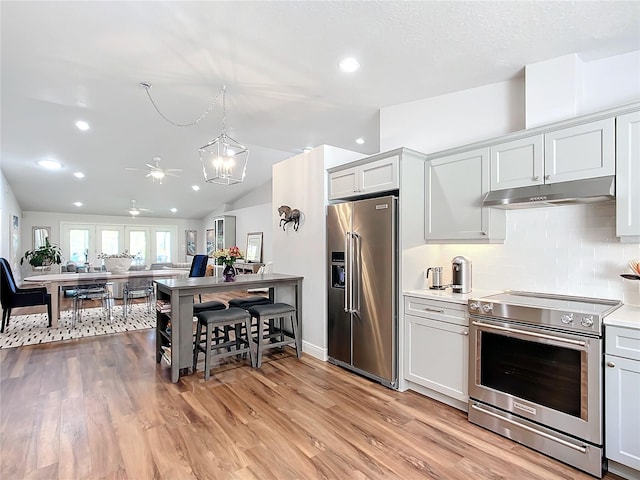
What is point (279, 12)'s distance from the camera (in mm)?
2305

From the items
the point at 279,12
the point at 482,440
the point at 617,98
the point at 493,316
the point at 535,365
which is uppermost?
the point at 279,12

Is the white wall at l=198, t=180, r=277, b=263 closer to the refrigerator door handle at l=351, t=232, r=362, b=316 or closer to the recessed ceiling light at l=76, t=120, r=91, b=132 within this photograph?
the recessed ceiling light at l=76, t=120, r=91, b=132

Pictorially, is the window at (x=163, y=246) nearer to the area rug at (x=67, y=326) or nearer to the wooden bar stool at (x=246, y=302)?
the area rug at (x=67, y=326)

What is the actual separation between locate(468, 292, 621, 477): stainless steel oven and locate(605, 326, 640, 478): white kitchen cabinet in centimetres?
4

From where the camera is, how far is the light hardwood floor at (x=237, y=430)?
6.56ft

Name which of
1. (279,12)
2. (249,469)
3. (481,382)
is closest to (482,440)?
(481,382)

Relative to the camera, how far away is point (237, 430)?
7.92ft

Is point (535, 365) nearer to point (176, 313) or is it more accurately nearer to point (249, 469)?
point (249, 469)

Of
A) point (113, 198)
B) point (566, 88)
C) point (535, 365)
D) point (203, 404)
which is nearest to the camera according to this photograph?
point (535, 365)

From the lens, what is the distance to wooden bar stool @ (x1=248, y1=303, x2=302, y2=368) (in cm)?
366

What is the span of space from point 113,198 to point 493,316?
36.5ft

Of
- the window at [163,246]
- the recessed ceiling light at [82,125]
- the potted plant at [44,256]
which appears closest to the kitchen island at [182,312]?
the recessed ceiling light at [82,125]

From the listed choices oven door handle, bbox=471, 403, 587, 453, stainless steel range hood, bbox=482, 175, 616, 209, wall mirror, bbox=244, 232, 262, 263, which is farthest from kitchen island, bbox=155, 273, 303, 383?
wall mirror, bbox=244, 232, 262, 263

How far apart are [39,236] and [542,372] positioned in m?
14.0
